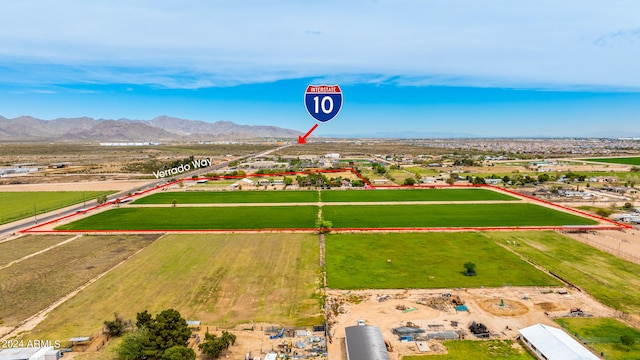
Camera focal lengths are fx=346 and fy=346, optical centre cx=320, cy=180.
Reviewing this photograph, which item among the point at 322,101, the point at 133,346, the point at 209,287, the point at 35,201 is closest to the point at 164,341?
the point at 133,346

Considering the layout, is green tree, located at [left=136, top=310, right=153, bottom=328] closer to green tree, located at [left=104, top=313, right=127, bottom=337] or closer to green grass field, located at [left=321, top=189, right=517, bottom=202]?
green tree, located at [left=104, top=313, right=127, bottom=337]

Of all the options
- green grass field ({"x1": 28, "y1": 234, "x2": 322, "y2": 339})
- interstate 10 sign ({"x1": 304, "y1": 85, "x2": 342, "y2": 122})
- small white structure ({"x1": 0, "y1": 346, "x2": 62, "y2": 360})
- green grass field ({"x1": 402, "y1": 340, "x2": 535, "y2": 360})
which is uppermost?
interstate 10 sign ({"x1": 304, "y1": 85, "x2": 342, "y2": 122})

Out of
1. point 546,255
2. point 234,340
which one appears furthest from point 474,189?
point 234,340

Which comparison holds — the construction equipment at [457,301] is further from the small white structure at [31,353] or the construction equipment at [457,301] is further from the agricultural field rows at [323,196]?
the agricultural field rows at [323,196]

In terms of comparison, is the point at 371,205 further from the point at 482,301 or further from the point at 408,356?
the point at 408,356

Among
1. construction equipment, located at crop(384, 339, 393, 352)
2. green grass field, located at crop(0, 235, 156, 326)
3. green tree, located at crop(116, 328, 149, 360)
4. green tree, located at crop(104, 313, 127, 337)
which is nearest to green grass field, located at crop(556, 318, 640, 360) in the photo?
construction equipment, located at crop(384, 339, 393, 352)

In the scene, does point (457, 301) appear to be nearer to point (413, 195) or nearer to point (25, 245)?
point (413, 195)

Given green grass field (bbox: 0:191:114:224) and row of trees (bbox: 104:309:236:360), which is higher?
green grass field (bbox: 0:191:114:224)
